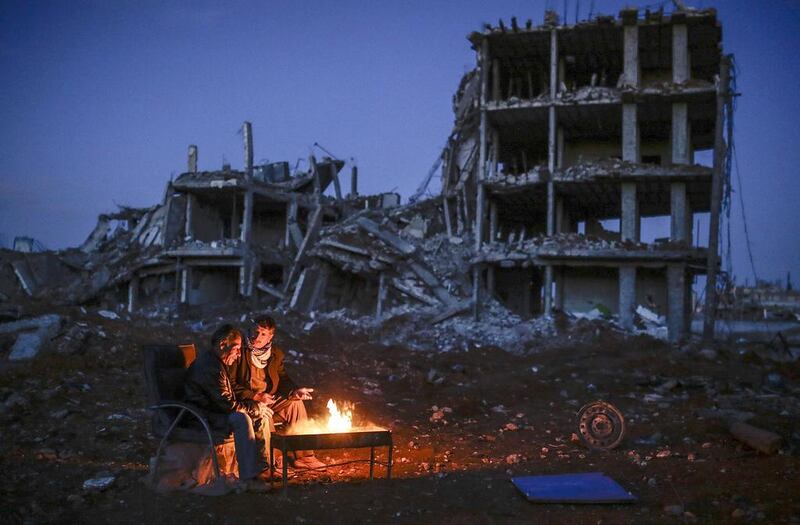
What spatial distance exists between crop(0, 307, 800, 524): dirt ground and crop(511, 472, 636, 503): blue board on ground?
0.10 meters

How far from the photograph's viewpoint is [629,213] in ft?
76.7

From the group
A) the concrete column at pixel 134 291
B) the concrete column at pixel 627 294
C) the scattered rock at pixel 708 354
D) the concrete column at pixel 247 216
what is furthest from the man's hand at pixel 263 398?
the concrete column at pixel 134 291

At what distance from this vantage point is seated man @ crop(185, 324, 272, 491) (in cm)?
578

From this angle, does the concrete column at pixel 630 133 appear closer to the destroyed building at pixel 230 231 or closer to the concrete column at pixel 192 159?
the destroyed building at pixel 230 231

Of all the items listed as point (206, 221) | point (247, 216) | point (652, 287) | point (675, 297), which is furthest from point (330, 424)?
point (206, 221)

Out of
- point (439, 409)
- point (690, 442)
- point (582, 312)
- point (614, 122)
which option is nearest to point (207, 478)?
point (439, 409)

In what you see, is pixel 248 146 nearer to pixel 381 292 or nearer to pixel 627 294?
pixel 381 292

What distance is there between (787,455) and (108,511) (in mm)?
6875

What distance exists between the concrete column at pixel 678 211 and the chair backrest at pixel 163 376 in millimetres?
20186

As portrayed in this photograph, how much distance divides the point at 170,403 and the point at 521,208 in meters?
25.1

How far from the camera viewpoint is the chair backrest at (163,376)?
6.02m

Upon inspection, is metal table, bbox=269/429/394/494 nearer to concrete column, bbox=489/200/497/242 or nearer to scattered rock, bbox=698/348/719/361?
scattered rock, bbox=698/348/719/361

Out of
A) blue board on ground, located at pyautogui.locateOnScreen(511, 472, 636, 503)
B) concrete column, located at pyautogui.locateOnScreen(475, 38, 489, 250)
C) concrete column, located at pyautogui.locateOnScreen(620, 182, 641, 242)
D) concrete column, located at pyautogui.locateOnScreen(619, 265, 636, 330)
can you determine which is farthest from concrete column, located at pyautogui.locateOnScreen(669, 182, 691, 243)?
blue board on ground, located at pyautogui.locateOnScreen(511, 472, 636, 503)

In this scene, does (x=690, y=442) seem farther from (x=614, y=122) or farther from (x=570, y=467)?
(x=614, y=122)
